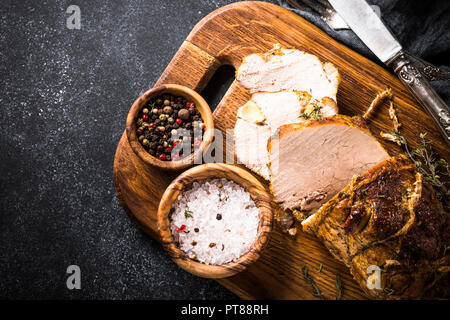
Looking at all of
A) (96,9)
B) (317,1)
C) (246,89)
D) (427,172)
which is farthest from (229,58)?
(427,172)

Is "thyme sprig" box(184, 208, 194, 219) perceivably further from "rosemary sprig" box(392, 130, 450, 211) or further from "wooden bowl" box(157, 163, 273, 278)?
"rosemary sprig" box(392, 130, 450, 211)

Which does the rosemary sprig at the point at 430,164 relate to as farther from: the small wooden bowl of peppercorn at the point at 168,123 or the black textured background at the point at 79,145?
the black textured background at the point at 79,145

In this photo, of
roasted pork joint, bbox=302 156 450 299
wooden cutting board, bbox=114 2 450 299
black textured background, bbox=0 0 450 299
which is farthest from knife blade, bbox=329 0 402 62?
black textured background, bbox=0 0 450 299

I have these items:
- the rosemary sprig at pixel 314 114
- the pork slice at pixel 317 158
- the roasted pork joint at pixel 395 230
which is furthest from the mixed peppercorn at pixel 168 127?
the roasted pork joint at pixel 395 230

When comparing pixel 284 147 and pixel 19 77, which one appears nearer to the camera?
pixel 284 147
